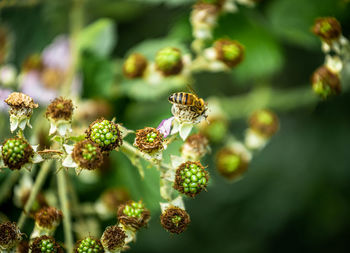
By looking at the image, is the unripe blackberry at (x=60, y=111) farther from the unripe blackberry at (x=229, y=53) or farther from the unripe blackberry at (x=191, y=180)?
the unripe blackberry at (x=229, y=53)

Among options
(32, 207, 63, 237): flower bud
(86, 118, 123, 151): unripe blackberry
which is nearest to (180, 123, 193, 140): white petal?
(86, 118, 123, 151): unripe blackberry

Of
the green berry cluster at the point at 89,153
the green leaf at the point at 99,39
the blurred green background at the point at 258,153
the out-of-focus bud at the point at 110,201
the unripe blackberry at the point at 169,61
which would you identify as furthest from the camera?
the blurred green background at the point at 258,153

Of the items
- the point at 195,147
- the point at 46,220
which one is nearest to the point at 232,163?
the point at 195,147

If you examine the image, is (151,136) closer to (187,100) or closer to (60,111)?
(187,100)

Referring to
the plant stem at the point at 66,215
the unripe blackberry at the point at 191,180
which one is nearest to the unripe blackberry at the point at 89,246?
the plant stem at the point at 66,215

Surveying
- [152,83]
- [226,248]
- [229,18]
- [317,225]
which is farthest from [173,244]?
[229,18]

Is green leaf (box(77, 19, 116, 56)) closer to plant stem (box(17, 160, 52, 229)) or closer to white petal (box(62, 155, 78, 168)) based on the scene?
plant stem (box(17, 160, 52, 229))

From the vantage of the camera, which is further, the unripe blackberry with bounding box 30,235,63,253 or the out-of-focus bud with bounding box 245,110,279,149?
the out-of-focus bud with bounding box 245,110,279,149
